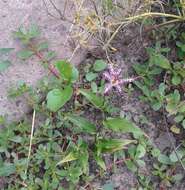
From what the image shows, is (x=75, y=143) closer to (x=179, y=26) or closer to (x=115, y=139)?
(x=115, y=139)

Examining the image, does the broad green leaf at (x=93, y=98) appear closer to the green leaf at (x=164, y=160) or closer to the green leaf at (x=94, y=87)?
the green leaf at (x=94, y=87)

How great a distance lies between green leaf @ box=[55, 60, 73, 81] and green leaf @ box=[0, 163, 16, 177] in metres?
0.40

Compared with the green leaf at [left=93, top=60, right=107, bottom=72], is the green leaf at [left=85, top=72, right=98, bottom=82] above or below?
below

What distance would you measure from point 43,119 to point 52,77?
0.58 ft

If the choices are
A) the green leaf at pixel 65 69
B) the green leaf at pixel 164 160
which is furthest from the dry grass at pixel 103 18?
the green leaf at pixel 164 160

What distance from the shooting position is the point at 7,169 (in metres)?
2.13

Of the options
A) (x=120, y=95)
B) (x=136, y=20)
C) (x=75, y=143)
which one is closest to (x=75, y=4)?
(x=136, y=20)

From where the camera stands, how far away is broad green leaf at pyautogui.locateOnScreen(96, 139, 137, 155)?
2.13 meters

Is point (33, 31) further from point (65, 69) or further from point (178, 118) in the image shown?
point (178, 118)

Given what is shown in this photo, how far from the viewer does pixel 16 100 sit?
2.26 metres

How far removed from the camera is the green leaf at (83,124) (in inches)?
84.6

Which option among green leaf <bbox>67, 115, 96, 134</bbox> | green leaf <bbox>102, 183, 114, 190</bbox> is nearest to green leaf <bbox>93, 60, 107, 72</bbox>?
green leaf <bbox>67, 115, 96, 134</bbox>

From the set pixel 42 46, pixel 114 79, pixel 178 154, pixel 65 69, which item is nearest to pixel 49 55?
pixel 42 46

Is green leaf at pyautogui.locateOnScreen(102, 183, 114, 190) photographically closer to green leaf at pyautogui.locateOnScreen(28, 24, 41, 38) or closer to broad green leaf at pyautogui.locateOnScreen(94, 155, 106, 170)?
broad green leaf at pyautogui.locateOnScreen(94, 155, 106, 170)
